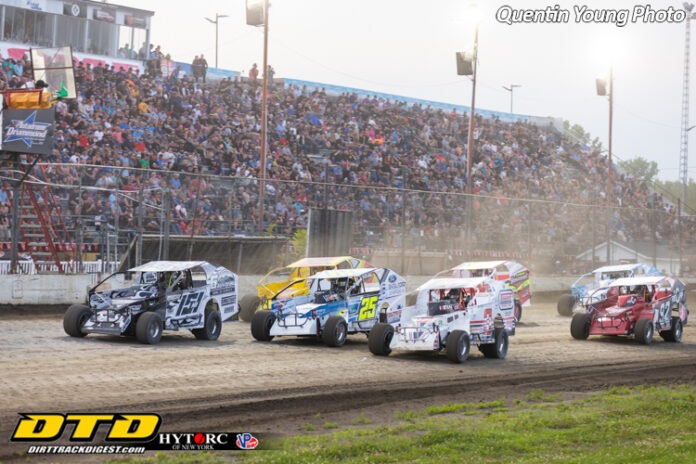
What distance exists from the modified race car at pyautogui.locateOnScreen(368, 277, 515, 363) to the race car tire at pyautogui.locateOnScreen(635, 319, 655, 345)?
3.40 meters

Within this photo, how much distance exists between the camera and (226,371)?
1467 cm

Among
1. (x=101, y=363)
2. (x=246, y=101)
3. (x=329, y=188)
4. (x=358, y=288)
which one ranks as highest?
(x=246, y=101)

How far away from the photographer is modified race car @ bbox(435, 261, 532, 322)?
25234mm

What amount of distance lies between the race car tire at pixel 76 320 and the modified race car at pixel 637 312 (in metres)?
10.0

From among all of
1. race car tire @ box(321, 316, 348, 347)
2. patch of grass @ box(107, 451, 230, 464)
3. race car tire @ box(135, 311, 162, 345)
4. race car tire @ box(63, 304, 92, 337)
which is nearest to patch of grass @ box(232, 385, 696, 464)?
patch of grass @ box(107, 451, 230, 464)

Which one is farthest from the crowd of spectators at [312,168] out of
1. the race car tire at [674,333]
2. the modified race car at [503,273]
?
the race car tire at [674,333]

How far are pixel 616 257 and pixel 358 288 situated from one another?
20.3 metres

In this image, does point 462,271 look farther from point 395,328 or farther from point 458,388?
point 458,388

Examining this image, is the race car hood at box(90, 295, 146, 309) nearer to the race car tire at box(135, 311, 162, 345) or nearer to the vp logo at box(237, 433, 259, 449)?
the race car tire at box(135, 311, 162, 345)

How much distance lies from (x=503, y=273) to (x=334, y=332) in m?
9.08

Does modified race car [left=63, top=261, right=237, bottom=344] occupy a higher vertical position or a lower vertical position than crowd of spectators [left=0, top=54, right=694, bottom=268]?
lower

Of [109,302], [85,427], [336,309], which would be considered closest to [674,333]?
[336,309]

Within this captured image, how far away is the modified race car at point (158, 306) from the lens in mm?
18078

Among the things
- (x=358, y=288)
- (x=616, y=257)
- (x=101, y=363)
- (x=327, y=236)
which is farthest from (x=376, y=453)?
(x=616, y=257)
